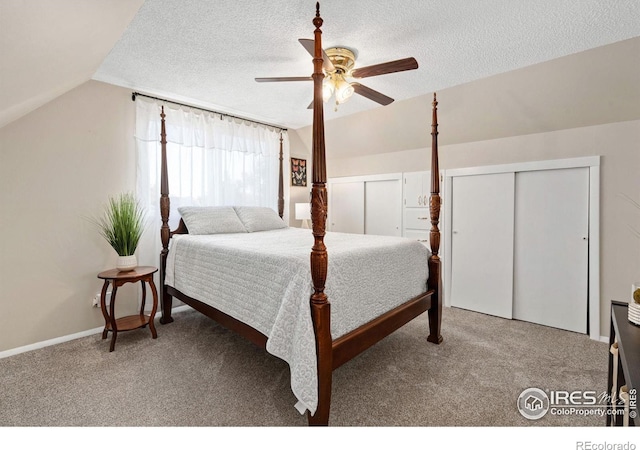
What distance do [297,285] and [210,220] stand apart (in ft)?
6.20

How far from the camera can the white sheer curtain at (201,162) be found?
3.06 metres

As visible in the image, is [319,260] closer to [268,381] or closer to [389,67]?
[268,381]

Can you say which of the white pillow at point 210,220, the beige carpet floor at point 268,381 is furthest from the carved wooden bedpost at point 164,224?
the beige carpet floor at point 268,381

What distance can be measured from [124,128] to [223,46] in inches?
58.6

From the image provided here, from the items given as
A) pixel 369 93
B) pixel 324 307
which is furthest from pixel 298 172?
pixel 324 307

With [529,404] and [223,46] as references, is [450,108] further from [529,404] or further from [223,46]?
[529,404]

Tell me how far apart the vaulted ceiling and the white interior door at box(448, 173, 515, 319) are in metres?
1.24

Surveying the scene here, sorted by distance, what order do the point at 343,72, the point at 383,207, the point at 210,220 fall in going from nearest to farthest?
the point at 343,72
the point at 210,220
the point at 383,207

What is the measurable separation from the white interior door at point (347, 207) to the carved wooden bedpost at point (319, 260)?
3012 millimetres

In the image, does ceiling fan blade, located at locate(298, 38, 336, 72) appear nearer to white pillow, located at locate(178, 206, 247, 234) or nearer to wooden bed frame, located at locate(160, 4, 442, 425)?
wooden bed frame, located at locate(160, 4, 442, 425)

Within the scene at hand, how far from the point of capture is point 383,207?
13.9 feet

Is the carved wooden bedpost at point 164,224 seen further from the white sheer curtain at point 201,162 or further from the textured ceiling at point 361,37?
the textured ceiling at point 361,37

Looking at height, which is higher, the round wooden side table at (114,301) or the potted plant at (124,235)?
the potted plant at (124,235)
